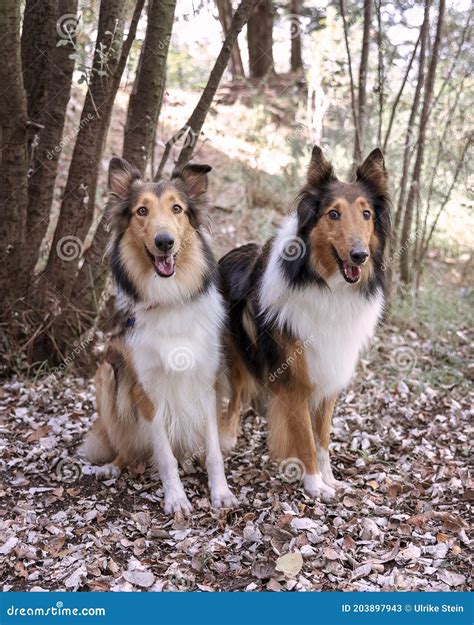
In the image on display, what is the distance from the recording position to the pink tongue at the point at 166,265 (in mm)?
3713

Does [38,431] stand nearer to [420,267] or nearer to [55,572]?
[55,572]

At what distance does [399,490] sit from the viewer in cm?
427

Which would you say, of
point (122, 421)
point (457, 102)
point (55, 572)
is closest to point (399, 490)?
point (122, 421)

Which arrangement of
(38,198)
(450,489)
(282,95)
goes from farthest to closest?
(282,95)
(38,198)
(450,489)

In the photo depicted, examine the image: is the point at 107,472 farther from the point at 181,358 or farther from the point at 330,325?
A: the point at 330,325

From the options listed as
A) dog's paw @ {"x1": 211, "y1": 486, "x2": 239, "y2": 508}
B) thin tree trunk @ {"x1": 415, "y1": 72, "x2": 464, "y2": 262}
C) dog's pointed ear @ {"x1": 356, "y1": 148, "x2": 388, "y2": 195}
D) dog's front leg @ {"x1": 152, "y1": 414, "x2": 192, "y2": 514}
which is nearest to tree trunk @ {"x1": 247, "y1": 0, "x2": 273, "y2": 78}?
thin tree trunk @ {"x1": 415, "y1": 72, "x2": 464, "y2": 262}

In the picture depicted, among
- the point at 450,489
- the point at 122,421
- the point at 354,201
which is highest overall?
the point at 354,201

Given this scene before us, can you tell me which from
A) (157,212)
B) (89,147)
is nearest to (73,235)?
(89,147)

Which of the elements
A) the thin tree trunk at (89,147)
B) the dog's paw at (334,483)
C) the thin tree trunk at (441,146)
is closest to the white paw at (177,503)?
the dog's paw at (334,483)

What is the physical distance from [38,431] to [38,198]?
187 cm

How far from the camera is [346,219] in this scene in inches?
147

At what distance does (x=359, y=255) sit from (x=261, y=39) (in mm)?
9484

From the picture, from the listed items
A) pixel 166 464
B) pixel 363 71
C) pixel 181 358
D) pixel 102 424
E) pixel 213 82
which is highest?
pixel 363 71

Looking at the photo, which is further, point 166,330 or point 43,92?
point 43,92
